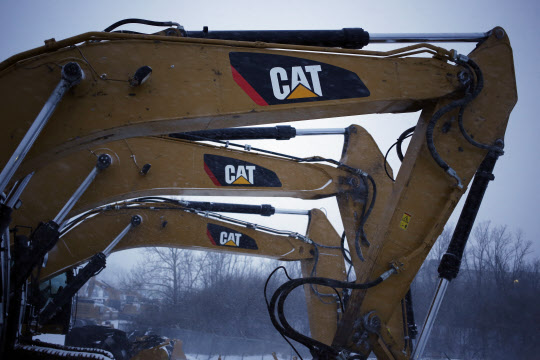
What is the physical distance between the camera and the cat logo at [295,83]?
3.34 m

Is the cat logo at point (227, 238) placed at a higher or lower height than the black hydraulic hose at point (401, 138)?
lower

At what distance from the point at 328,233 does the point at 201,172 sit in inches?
151

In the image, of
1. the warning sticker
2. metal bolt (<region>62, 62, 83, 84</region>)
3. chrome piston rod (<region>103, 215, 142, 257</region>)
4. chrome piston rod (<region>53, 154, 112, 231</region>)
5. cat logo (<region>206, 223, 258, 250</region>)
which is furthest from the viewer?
cat logo (<region>206, 223, 258, 250</region>)

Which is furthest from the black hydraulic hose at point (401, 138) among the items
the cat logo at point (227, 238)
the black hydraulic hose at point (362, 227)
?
the cat logo at point (227, 238)

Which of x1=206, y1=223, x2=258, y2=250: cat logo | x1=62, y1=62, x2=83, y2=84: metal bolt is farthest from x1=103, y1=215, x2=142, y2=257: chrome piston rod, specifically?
x1=62, y1=62, x2=83, y2=84: metal bolt

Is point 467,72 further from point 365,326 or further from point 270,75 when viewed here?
point 365,326

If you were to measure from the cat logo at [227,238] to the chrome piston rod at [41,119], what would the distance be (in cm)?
606

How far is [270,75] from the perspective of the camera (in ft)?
11.0

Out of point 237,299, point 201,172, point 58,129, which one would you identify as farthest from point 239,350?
point 58,129

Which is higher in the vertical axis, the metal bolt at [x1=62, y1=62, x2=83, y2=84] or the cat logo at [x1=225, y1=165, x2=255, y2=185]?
the cat logo at [x1=225, y1=165, x2=255, y2=185]

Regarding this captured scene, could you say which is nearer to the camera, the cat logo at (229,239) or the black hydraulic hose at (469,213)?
the black hydraulic hose at (469,213)

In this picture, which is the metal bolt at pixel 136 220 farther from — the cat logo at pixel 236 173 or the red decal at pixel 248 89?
the red decal at pixel 248 89

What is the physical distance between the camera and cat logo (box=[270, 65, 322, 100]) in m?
3.34

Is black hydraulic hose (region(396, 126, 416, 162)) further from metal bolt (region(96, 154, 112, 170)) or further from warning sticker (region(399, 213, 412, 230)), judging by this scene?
metal bolt (region(96, 154, 112, 170))
